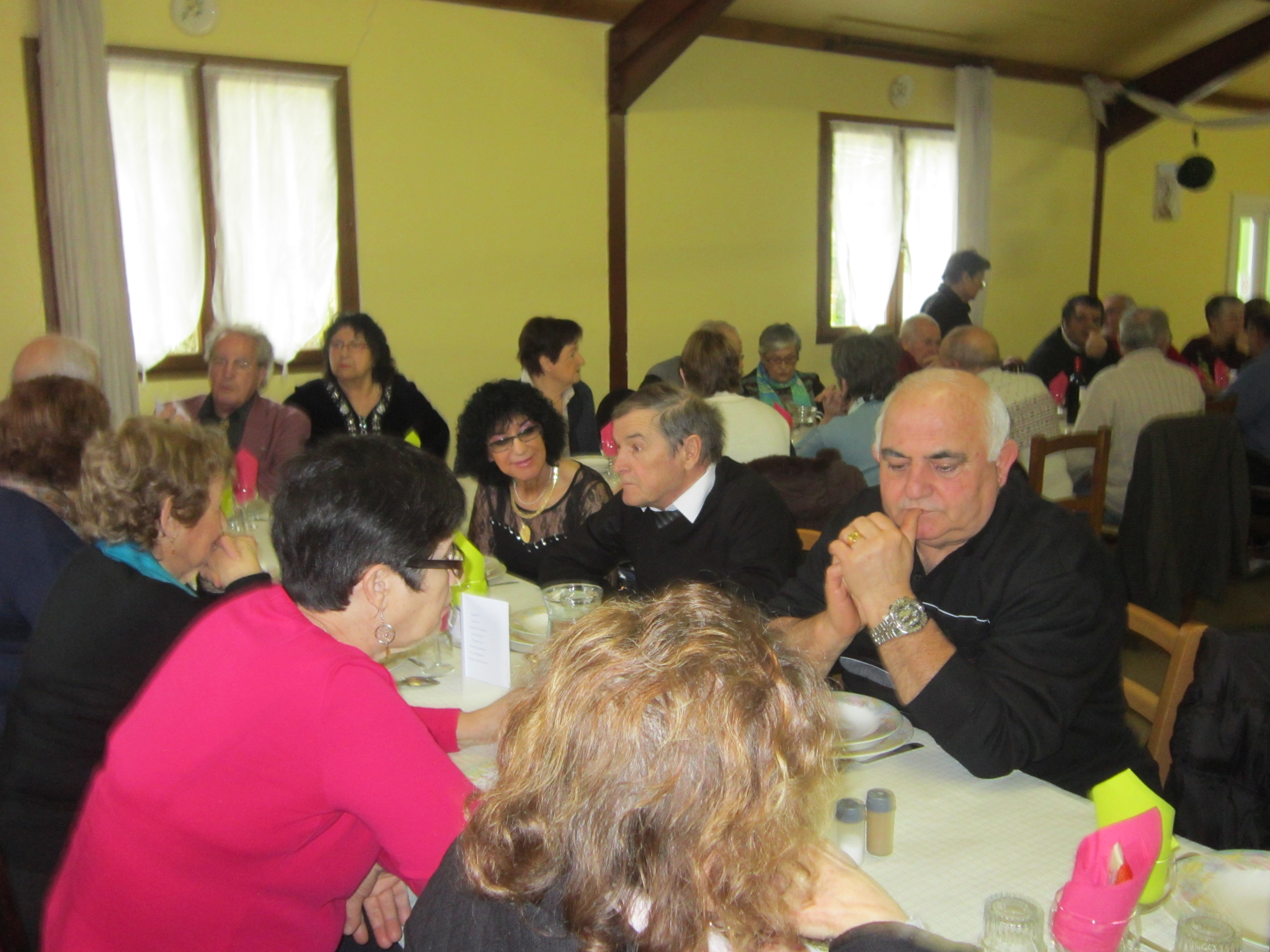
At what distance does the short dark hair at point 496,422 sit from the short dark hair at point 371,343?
148cm

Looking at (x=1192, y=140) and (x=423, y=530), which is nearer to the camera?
(x=423, y=530)

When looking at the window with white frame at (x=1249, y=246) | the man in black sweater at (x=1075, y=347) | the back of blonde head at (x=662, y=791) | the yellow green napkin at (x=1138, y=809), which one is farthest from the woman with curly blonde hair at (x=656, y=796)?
the window with white frame at (x=1249, y=246)

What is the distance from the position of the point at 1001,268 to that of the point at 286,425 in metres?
6.54

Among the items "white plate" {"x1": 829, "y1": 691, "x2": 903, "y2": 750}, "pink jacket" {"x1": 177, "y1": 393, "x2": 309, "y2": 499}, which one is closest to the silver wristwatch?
"white plate" {"x1": 829, "y1": 691, "x2": 903, "y2": 750}

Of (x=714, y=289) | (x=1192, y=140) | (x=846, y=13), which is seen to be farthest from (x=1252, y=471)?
(x=1192, y=140)

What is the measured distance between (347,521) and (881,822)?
794 mm

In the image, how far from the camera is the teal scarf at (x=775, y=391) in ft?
19.5

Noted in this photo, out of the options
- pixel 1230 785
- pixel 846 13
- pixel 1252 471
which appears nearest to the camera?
pixel 1230 785

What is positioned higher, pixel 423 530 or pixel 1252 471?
pixel 423 530

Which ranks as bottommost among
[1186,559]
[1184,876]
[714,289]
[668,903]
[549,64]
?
[1186,559]

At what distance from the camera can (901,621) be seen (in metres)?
1.68

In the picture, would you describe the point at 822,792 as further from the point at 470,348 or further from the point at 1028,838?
the point at 470,348

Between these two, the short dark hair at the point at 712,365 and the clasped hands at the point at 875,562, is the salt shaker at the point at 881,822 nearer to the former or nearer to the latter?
the clasped hands at the point at 875,562

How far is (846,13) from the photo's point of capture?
274 inches
